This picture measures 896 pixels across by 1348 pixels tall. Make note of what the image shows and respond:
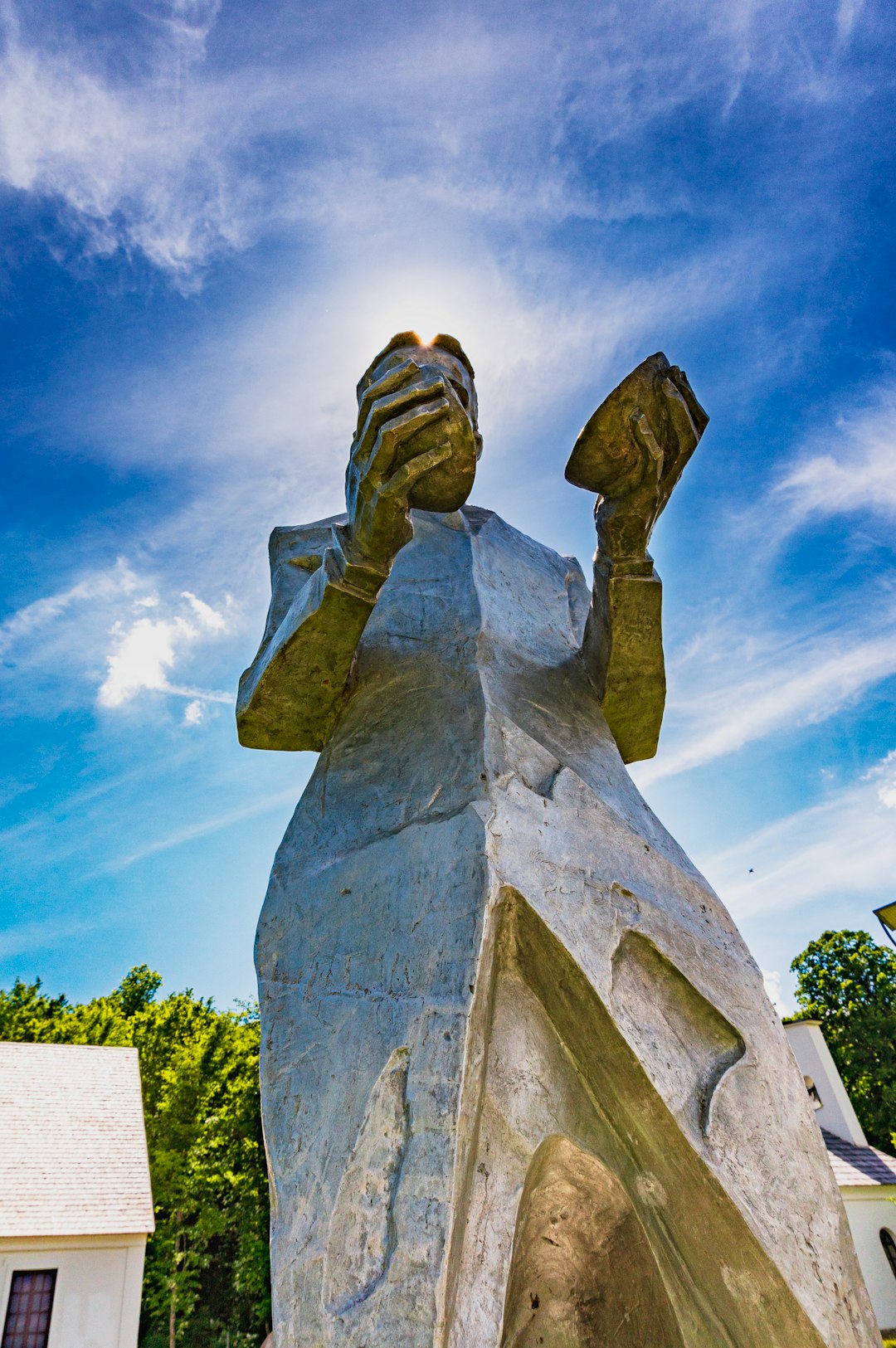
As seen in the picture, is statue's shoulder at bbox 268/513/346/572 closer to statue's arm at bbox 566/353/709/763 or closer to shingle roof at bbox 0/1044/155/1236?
statue's arm at bbox 566/353/709/763

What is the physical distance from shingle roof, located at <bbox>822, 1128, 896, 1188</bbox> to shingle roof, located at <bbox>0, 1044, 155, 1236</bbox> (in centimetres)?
1524

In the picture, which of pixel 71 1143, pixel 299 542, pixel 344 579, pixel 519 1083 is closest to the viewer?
pixel 519 1083

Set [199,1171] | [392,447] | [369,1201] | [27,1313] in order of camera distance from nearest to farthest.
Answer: [369,1201], [392,447], [27,1313], [199,1171]

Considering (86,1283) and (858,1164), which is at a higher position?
(858,1164)

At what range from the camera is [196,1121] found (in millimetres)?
29250

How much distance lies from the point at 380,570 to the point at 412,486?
1.03 feet

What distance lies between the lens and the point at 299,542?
11.1ft

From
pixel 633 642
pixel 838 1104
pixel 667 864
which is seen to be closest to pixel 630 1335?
pixel 667 864

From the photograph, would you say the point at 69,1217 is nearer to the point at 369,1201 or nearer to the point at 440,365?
the point at 369,1201

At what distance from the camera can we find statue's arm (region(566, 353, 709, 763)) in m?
2.32

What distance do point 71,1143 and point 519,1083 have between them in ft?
65.3

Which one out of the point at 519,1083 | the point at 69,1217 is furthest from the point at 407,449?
the point at 69,1217

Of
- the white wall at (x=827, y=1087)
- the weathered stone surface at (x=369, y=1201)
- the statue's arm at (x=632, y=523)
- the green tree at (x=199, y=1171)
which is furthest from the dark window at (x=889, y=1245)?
the weathered stone surface at (x=369, y=1201)

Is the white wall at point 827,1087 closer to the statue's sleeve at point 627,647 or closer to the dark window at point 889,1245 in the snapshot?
the dark window at point 889,1245
